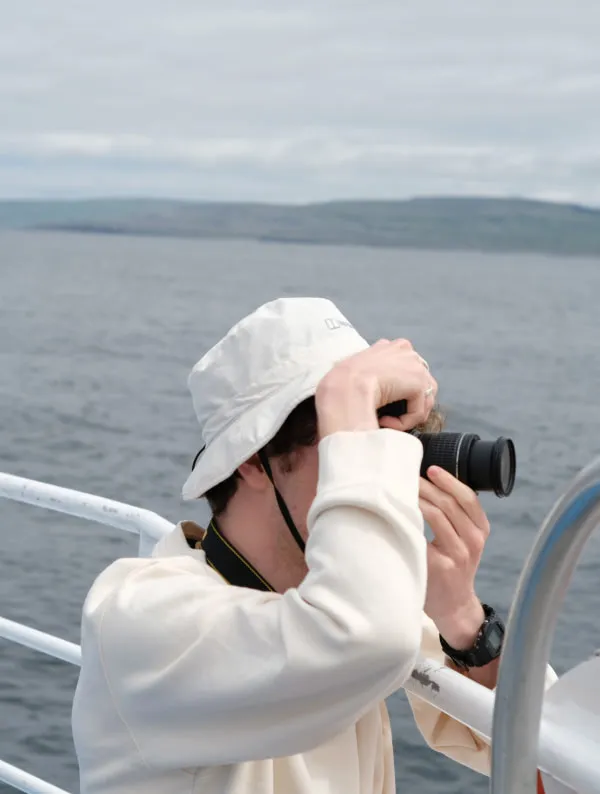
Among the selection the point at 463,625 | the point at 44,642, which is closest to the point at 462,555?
the point at 463,625

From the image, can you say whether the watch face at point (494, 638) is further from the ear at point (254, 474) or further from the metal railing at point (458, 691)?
the ear at point (254, 474)

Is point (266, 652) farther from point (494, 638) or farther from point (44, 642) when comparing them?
point (44, 642)

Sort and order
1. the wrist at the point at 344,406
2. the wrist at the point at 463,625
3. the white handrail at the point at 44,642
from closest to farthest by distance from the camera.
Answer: the wrist at the point at 344,406 < the wrist at the point at 463,625 < the white handrail at the point at 44,642

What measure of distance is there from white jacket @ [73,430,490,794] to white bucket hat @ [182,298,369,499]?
14 cm

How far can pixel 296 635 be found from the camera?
111 cm

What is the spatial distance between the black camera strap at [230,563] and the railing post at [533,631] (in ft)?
1.72

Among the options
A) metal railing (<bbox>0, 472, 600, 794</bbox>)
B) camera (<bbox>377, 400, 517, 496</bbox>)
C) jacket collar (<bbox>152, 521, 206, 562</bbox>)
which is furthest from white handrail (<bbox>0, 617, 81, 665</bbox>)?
camera (<bbox>377, 400, 517, 496</bbox>)

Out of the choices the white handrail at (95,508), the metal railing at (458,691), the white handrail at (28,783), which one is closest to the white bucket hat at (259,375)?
the metal railing at (458,691)

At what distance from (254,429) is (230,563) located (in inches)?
6.1

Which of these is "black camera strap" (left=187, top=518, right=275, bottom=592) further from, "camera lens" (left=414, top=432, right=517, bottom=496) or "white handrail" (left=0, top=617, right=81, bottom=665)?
"white handrail" (left=0, top=617, right=81, bottom=665)

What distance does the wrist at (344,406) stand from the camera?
1.21 m

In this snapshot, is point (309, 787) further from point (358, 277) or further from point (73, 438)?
point (358, 277)

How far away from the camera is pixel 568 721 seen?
92 cm

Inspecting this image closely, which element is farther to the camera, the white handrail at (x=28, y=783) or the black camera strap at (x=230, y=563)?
the white handrail at (x=28, y=783)
